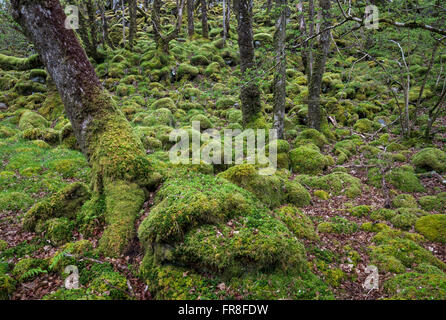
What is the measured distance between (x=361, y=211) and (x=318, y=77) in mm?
7289

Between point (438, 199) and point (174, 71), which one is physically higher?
point (174, 71)

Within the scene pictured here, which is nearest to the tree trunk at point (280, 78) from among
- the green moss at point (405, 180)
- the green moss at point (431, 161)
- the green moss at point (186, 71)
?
the green moss at point (405, 180)

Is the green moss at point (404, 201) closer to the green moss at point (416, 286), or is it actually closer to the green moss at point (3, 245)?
the green moss at point (416, 286)

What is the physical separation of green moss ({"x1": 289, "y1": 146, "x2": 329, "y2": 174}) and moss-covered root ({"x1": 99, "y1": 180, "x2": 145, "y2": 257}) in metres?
5.94

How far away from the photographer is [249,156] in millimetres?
7496

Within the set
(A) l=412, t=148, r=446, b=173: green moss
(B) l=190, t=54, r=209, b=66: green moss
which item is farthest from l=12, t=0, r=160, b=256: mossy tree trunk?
(B) l=190, t=54, r=209, b=66: green moss

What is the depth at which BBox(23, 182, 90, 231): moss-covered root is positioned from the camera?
16.0ft

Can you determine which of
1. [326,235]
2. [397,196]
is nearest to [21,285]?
[326,235]

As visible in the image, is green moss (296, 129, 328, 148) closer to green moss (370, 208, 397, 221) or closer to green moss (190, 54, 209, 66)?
green moss (370, 208, 397, 221)

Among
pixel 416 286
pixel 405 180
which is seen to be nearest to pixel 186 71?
pixel 405 180

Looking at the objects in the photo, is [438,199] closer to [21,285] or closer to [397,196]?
[397,196]

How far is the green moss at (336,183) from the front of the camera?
725 cm

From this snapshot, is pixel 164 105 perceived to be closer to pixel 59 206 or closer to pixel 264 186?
pixel 59 206
